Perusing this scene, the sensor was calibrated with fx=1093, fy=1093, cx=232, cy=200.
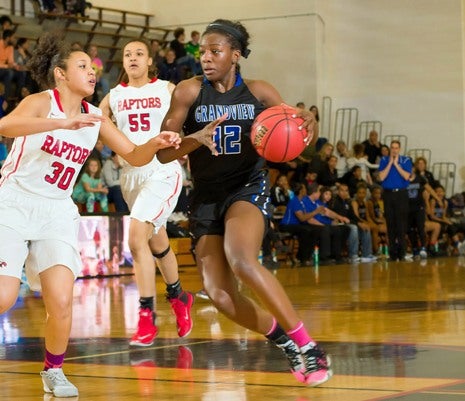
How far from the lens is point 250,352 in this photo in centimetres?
689

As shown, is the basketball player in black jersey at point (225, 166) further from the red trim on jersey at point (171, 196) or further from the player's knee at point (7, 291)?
the red trim on jersey at point (171, 196)

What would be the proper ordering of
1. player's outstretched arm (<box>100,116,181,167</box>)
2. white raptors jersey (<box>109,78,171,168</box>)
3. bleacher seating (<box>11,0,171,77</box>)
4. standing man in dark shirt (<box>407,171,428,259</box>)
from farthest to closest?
1. bleacher seating (<box>11,0,171,77</box>)
2. standing man in dark shirt (<box>407,171,428,259</box>)
3. white raptors jersey (<box>109,78,171,168</box>)
4. player's outstretched arm (<box>100,116,181,167</box>)

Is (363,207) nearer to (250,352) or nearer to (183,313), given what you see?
(183,313)

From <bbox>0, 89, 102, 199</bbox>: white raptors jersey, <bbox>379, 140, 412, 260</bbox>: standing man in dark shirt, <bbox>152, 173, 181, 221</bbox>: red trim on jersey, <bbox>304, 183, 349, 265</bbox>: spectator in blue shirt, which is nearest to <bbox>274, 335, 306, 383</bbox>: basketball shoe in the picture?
<bbox>0, 89, 102, 199</bbox>: white raptors jersey

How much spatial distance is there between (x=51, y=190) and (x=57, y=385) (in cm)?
100

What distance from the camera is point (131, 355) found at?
6996 mm

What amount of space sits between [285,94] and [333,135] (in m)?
1.42

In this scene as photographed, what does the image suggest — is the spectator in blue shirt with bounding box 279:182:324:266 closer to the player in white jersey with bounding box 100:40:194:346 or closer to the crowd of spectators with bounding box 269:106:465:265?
the crowd of spectators with bounding box 269:106:465:265

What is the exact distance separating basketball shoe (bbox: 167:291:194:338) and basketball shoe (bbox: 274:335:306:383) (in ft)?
7.41

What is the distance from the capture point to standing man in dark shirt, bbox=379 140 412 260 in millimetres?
18531

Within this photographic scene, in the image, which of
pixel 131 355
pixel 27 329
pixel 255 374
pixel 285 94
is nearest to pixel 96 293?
A: pixel 27 329

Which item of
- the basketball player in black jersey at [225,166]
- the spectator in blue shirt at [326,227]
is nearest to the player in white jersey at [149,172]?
the basketball player in black jersey at [225,166]

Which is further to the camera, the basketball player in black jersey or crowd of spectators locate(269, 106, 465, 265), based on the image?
crowd of spectators locate(269, 106, 465, 265)

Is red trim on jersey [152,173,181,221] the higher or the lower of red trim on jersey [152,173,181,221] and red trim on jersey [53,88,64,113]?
the lower
